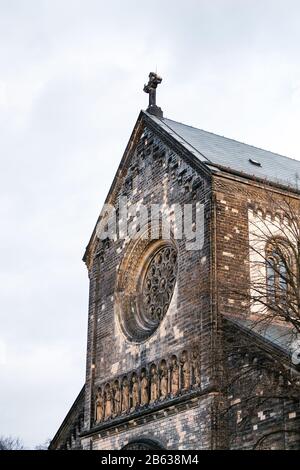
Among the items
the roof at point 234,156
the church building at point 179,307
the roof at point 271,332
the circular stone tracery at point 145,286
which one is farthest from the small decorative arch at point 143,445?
the roof at point 234,156

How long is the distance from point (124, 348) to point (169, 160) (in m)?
6.57

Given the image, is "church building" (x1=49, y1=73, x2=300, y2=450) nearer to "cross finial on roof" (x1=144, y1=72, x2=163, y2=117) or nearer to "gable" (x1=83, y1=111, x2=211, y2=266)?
"gable" (x1=83, y1=111, x2=211, y2=266)

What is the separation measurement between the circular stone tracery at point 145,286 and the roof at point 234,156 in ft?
10.9

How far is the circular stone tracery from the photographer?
28.2 metres

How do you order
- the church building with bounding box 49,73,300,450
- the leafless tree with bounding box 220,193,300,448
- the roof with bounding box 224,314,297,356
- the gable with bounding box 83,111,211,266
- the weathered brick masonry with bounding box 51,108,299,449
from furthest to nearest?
the gable with bounding box 83,111,211,266 → the weathered brick masonry with bounding box 51,108,299,449 → the church building with bounding box 49,73,300,450 → the roof with bounding box 224,314,297,356 → the leafless tree with bounding box 220,193,300,448

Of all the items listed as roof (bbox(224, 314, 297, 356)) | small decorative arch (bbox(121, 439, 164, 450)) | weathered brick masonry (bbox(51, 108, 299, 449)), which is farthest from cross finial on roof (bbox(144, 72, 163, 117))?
small decorative arch (bbox(121, 439, 164, 450))

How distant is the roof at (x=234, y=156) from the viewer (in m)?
28.5

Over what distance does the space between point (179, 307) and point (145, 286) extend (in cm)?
331

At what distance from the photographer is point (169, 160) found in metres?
29.3

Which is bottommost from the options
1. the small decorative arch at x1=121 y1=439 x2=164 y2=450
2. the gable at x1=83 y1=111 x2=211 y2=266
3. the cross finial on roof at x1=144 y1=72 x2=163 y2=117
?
the small decorative arch at x1=121 y1=439 x2=164 y2=450

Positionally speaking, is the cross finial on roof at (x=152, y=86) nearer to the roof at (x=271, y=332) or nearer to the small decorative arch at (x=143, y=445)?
the roof at (x=271, y=332)

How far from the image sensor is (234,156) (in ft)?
102

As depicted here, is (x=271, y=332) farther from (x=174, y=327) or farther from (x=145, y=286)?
(x=145, y=286)

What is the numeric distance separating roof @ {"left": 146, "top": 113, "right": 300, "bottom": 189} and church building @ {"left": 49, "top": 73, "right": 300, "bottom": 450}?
0.35ft
